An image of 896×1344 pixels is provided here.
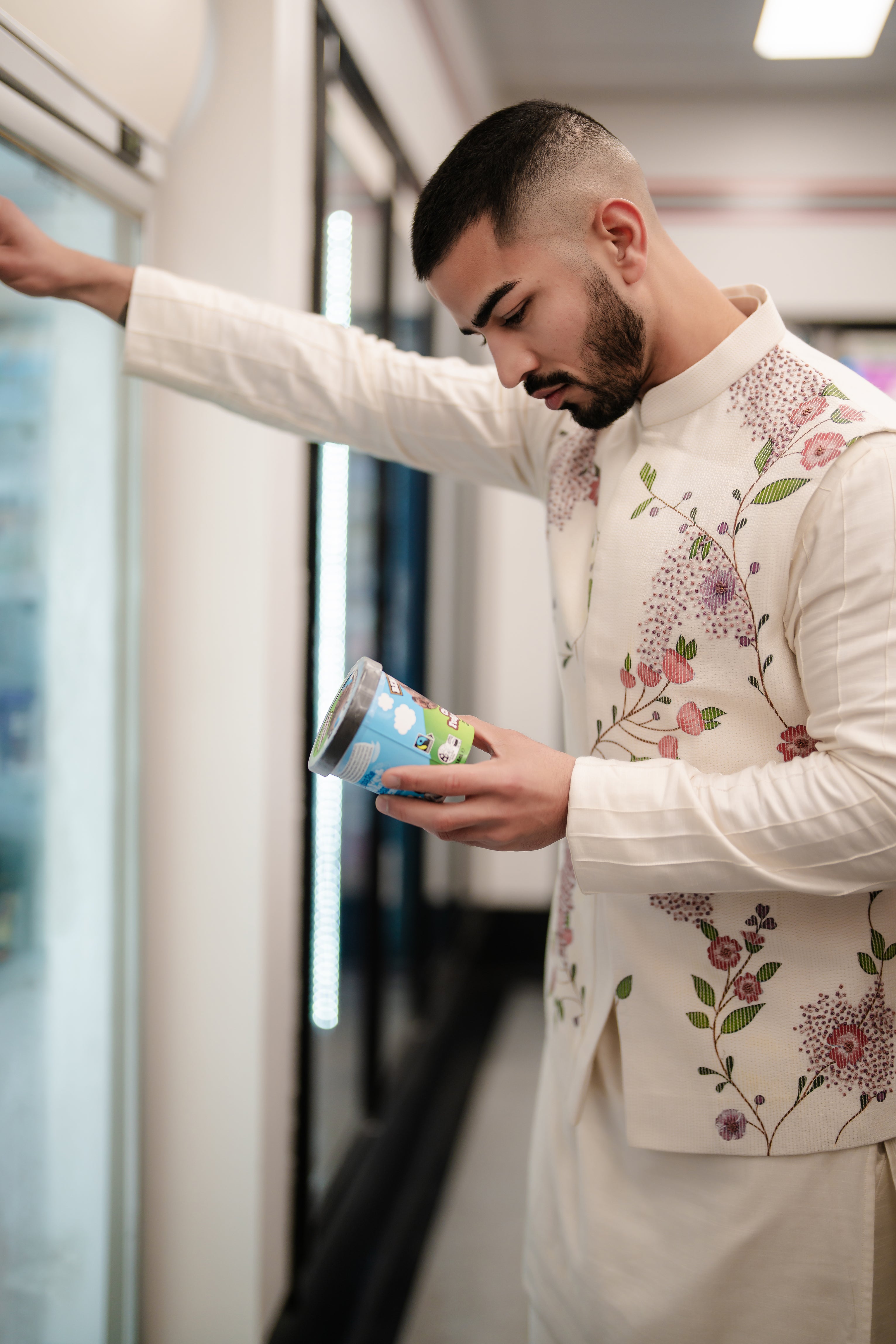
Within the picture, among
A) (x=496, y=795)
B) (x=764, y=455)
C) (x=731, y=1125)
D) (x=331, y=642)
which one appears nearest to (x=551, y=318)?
(x=764, y=455)

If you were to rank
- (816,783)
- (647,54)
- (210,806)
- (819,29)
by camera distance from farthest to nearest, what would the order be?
(647,54), (819,29), (210,806), (816,783)

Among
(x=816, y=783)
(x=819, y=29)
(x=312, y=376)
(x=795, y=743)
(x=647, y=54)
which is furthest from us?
(x=647, y=54)

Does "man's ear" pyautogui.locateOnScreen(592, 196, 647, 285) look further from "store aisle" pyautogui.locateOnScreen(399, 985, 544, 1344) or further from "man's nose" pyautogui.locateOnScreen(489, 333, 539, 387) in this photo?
"store aisle" pyautogui.locateOnScreen(399, 985, 544, 1344)

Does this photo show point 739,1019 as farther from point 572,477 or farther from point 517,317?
point 517,317

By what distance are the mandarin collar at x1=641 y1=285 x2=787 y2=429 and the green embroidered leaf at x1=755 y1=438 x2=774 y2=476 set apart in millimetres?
89

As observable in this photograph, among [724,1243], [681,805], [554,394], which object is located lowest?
[724,1243]

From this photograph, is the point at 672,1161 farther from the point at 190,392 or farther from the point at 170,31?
the point at 170,31

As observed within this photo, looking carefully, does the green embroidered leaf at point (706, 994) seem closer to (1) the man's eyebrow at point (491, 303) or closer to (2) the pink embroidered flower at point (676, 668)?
(2) the pink embroidered flower at point (676, 668)

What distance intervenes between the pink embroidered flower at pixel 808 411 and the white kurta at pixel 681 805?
0.01 metres

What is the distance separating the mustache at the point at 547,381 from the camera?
1.01 meters

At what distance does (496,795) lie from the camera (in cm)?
86

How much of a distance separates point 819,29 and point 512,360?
2952 mm

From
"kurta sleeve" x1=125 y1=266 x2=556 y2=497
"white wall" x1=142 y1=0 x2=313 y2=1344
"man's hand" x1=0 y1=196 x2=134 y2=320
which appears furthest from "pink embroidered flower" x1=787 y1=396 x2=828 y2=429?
"white wall" x1=142 y1=0 x2=313 y2=1344

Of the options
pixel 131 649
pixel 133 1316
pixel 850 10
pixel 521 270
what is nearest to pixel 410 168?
pixel 850 10
